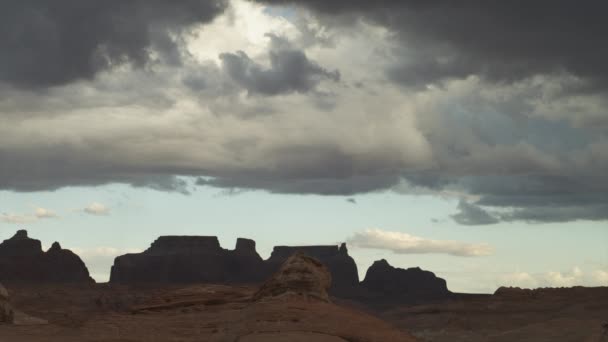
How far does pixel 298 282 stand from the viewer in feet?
153

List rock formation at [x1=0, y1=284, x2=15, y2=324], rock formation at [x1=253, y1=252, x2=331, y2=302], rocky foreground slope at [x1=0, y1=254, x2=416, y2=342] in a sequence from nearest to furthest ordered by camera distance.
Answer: rocky foreground slope at [x1=0, y1=254, x2=416, y2=342] → rock formation at [x1=253, y1=252, x2=331, y2=302] → rock formation at [x1=0, y1=284, x2=15, y2=324]

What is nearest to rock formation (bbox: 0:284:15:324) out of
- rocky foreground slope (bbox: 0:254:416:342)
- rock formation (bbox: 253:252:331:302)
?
rocky foreground slope (bbox: 0:254:416:342)

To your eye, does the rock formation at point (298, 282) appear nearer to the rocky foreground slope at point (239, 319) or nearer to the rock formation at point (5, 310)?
the rocky foreground slope at point (239, 319)

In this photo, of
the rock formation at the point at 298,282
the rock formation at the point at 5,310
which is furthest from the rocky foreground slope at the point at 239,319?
the rock formation at the point at 5,310

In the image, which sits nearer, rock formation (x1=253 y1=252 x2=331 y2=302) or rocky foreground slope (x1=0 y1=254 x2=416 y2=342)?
rocky foreground slope (x1=0 y1=254 x2=416 y2=342)

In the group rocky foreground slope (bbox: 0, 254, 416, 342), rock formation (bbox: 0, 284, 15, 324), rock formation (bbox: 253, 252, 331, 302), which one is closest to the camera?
rocky foreground slope (bbox: 0, 254, 416, 342)

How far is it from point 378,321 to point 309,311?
3.87 meters

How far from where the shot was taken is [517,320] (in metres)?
130

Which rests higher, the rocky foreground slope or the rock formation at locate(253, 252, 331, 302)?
the rock formation at locate(253, 252, 331, 302)

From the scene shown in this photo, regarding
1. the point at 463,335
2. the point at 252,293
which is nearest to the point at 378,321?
the point at 252,293

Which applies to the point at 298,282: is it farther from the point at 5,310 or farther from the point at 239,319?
the point at 5,310

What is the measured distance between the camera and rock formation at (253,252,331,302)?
46344 mm

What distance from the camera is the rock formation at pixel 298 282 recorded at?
Result: 46344 millimetres

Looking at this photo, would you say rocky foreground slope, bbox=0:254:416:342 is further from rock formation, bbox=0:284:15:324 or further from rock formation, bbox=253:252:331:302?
rock formation, bbox=0:284:15:324
